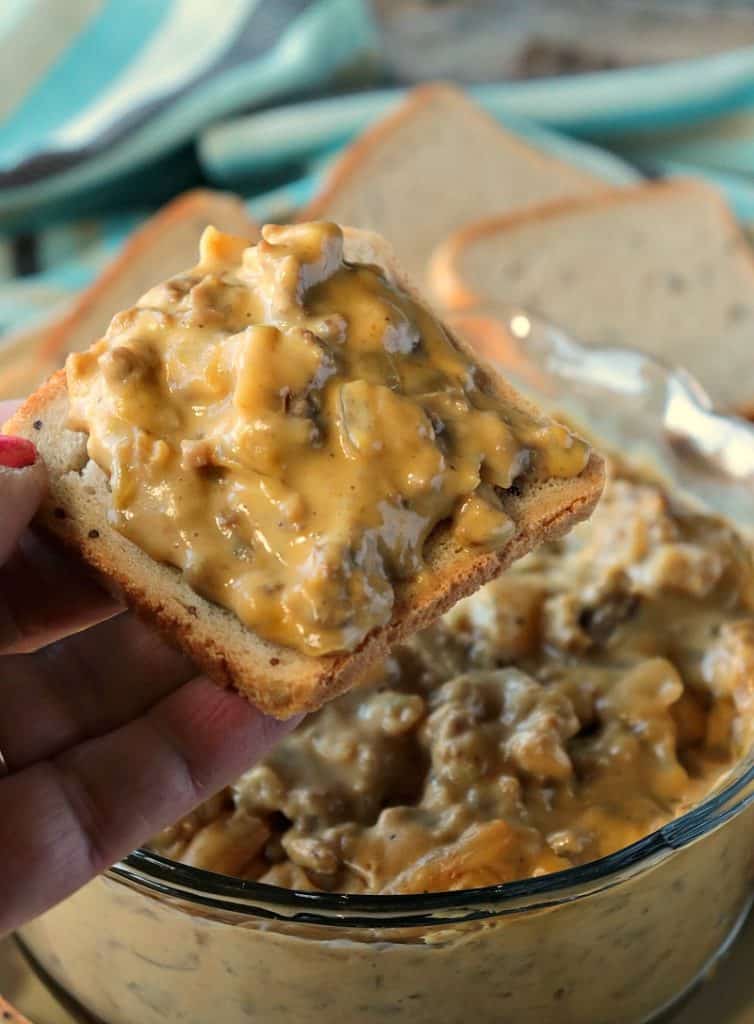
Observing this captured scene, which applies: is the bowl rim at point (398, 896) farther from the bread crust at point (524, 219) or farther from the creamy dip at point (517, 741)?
the bread crust at point (524, 219)

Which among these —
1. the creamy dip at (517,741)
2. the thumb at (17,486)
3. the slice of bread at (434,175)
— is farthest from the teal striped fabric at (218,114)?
the thumb at (17,486)

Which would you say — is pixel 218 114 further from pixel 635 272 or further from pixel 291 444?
pixel 291 444

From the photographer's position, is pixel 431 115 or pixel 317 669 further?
pixel 431 115

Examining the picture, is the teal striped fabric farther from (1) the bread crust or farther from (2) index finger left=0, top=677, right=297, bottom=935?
(2) index finger left=0, top=677, right=297, bottom=935

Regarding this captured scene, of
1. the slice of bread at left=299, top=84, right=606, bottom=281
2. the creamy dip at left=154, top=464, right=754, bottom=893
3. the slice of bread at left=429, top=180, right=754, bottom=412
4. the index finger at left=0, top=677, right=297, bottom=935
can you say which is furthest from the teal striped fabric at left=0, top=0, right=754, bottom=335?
the index finger at left=0, top=677, right=297, bottom=935

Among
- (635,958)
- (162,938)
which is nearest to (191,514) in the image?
(162,938)

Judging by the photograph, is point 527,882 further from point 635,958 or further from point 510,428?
point 510,428
